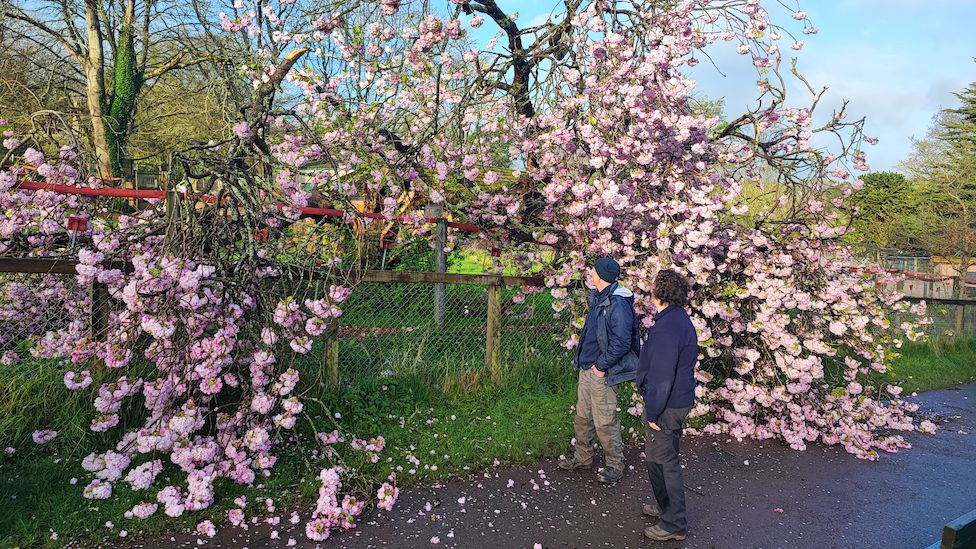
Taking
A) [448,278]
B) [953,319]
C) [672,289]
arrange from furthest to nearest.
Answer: [953,319] < [448,278] < [672,289]

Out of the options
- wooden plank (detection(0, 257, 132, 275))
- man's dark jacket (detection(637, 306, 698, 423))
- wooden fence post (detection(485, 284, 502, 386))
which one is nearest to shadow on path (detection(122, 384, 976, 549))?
man's dark jacket (detection(637, 306, 698, 423))

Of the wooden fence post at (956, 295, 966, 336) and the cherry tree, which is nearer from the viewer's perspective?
the cherry tree

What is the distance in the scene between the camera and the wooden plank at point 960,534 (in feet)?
6.23

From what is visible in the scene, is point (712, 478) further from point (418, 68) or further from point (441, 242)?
point (418, 68)

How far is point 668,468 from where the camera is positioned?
3893 mm

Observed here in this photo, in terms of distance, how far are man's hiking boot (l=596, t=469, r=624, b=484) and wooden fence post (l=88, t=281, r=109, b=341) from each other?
3923 mm

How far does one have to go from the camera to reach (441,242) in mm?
7652

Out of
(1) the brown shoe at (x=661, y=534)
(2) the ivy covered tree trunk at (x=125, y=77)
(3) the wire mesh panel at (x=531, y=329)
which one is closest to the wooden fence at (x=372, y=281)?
(3) the wire mesh panel at (x=531, y=329)

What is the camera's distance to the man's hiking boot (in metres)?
4.68

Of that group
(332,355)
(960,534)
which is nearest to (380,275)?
(332,355)

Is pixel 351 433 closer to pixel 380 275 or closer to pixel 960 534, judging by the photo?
pixel 380 275

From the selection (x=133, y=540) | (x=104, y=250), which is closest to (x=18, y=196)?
(x=104, y=250)

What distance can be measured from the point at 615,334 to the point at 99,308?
3.90 m

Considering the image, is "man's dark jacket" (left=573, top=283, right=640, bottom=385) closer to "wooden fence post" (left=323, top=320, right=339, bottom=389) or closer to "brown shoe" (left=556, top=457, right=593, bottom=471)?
"brown shoe" (left=556, top=457, right=593, bottom=471)
